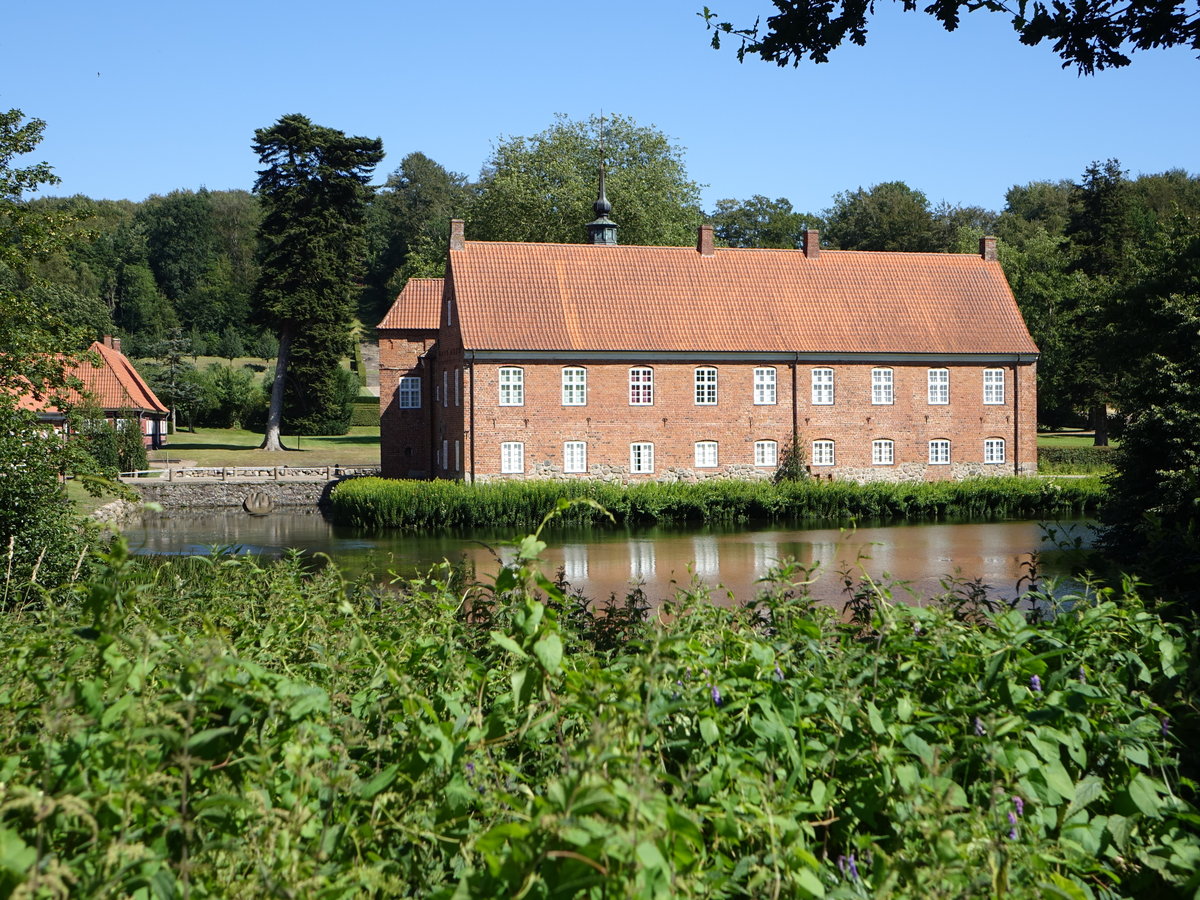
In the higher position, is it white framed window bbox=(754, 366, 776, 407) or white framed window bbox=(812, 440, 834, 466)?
white framed window bbox=(754, 366, 776, 407)

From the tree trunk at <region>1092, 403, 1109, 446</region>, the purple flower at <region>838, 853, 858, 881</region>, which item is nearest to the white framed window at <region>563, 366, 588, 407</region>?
the tree trunk at <region>1092, 403, 1109, 446</region>

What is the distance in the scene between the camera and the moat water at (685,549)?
17.0 meters

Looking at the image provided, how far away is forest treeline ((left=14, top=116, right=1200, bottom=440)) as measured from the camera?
47156mm

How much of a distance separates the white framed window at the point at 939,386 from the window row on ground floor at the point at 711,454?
4.07 ft

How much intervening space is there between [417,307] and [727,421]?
12.7 meters

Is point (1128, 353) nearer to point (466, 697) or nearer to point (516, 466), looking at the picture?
point (516, 466)

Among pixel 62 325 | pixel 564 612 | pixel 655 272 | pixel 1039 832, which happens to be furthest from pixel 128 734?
pixel 655 272

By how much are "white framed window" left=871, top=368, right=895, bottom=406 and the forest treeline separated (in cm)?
615

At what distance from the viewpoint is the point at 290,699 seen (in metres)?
2.88

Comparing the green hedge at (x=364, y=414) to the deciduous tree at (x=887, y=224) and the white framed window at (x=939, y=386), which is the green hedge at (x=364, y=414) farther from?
the white framed window at (x=939, y=386)

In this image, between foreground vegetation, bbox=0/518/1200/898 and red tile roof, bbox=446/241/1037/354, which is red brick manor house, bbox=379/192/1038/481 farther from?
foreground vegetation, bbox=0/518/1200/898

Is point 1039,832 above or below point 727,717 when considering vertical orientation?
below

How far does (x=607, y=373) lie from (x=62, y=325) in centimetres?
2058

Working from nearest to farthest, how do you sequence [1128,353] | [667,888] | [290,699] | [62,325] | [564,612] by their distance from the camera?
[667,888], [290,699], [564,612], [62,325], [1128,353]
